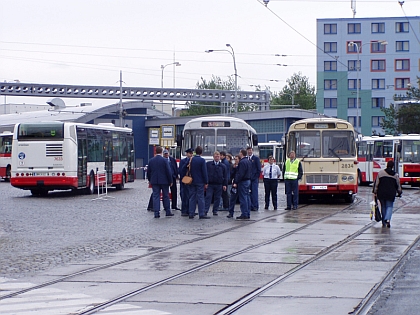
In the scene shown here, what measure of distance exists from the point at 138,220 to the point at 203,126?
24.4ft

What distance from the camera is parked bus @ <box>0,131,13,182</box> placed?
159ft

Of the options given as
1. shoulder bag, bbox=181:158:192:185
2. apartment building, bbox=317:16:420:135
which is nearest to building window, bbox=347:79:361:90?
apartment building, bbox=317:16:420:135

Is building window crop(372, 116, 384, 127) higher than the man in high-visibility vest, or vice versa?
building window crop(372, 116, 384, 127)

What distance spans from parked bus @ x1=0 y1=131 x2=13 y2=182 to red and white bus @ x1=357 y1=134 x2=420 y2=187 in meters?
21.1

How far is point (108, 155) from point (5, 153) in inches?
618

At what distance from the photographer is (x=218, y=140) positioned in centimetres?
2700

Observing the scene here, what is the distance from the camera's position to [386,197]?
17.9 metres

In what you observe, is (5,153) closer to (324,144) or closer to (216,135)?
(216,135)

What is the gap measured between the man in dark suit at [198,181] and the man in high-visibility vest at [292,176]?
4.24m

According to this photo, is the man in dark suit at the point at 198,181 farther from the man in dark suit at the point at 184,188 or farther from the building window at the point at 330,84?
the building window at the point at 330,84

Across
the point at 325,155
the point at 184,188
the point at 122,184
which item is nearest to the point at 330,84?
the point at 122,184

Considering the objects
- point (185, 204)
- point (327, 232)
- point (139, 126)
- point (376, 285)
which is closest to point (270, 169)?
point (185, 204)

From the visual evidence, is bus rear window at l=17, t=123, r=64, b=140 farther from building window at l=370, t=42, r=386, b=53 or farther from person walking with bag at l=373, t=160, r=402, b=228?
building window at l=370, t=42, r=386, b=53

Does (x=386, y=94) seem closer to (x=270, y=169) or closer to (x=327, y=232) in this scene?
(x=270, y=169)
